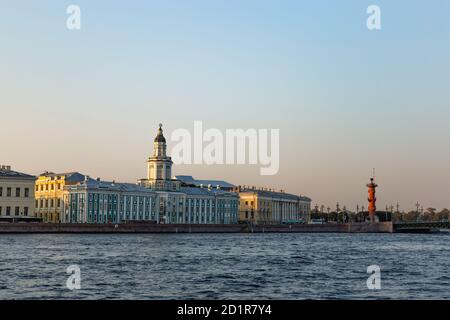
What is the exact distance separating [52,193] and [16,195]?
14159 millimetres

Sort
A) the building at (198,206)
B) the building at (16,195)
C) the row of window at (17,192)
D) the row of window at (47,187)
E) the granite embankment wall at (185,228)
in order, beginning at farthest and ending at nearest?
1. the building at (198,206)
2. the row of window at (47,187)
3. the row of window at (17,192)
4. the building at (16,195)
5. the granite embankment wall at (185,228)

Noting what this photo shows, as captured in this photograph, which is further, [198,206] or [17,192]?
[198,206]

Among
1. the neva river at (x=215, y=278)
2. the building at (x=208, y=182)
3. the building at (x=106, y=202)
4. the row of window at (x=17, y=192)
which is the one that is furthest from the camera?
the building at (x=208, y=182)

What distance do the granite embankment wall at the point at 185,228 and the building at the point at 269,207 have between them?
1302 centimetres

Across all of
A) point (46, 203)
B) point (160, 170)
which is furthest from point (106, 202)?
point (160, 170)

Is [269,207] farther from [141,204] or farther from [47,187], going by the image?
[47,187]

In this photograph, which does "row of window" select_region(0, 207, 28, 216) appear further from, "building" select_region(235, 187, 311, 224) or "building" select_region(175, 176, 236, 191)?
"building" select_region(175, 176, 236, 191)

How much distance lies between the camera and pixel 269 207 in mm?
132250

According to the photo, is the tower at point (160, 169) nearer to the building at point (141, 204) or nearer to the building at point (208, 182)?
the building at point (141, 204)

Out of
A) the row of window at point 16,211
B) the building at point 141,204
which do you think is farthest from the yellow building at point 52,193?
the row of window at point 16,211

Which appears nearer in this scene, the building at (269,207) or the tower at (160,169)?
the tower at (160,169)

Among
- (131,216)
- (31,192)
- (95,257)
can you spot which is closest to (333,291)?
(95,257)

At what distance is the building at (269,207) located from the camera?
421 ft
